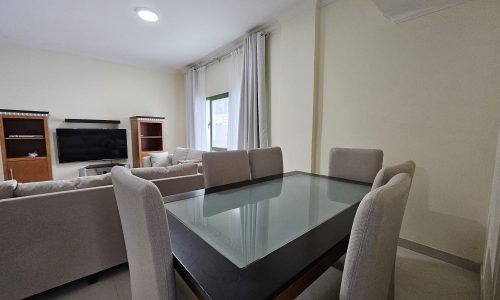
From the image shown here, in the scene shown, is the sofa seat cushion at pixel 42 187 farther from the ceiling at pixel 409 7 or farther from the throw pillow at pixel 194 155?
the ceiling at pixel 409 7

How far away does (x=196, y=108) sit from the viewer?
15.6 feet

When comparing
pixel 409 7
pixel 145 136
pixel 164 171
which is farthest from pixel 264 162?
pixel 145 136

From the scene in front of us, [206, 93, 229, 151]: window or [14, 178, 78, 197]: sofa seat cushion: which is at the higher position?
[206, 93, 229, 151]: window

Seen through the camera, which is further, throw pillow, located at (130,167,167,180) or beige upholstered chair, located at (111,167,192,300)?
throw pillow, located at (130,167,167,180)

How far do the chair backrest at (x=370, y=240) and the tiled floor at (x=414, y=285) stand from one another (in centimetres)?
124

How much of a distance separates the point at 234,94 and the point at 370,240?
3486mm

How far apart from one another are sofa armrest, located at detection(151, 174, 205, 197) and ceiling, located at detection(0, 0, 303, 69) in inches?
83.4

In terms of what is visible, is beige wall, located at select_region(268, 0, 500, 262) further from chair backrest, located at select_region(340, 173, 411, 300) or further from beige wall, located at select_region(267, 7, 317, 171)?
chair backrest, located at select_region(340, 173, 411, 300)

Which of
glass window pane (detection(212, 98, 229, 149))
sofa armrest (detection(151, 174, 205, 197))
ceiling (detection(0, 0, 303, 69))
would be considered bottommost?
sofa armrest (detection(151, 174, 205, 197))

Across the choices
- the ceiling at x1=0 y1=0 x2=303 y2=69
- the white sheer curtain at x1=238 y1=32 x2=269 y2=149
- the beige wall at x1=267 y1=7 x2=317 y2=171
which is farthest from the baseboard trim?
the ceiling at x1=0 y1=0 x2=303 y2=69

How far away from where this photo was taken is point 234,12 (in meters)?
2.71

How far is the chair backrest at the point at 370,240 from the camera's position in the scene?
56 cm

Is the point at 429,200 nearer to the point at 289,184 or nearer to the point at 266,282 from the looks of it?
the point at 289,184

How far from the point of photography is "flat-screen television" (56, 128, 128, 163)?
12.9 feet
